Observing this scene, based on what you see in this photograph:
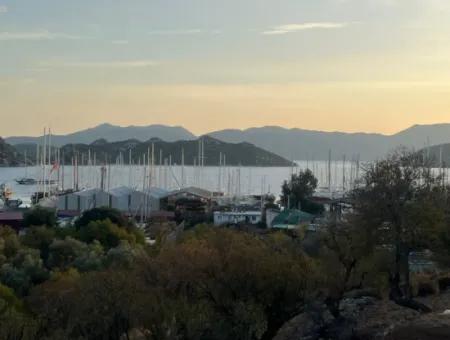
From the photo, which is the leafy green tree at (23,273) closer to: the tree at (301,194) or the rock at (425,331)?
the rock at (425,331)

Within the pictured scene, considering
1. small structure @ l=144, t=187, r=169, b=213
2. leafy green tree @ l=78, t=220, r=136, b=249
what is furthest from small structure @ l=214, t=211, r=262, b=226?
leafy green tree @ l=78, t=220, r=136, b=249

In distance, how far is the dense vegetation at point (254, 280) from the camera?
15.4 m

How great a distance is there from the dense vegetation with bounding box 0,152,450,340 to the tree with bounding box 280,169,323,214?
40680 millimetres

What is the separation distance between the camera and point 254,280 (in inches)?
684

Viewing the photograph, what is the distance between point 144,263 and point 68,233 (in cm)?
1908

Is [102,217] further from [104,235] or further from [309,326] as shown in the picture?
[309,326]

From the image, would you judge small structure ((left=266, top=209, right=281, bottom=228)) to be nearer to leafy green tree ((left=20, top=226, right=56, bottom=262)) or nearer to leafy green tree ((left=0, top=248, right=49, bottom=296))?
leafy green tree ((left=20, top=226, right=56, bottom=262))

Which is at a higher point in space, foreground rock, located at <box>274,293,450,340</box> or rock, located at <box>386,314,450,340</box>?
rock, located at <box>386,314,450,340</box>

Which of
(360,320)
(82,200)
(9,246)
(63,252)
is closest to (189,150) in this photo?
(82,200)

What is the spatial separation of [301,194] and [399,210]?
4798 centimetres

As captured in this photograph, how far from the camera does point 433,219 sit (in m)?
19.3

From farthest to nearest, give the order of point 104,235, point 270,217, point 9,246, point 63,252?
point 270,217 < point 104,235 < point 9,246 < point 63,252

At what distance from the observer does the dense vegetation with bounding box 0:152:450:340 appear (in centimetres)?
1538

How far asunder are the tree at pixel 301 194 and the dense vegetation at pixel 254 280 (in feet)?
133
